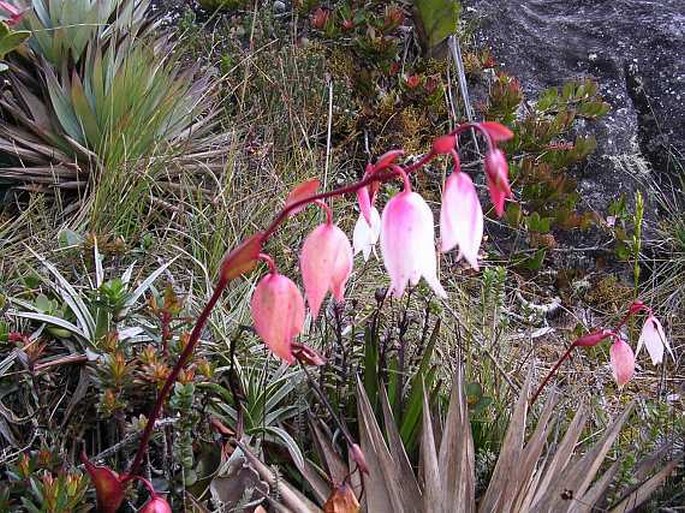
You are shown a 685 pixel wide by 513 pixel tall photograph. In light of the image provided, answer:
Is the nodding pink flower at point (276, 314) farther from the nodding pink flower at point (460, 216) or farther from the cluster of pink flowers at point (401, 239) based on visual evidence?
the nodding pink flower at point (460, 216)

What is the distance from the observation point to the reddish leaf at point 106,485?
1098 millimetres

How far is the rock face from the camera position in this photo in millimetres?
4469

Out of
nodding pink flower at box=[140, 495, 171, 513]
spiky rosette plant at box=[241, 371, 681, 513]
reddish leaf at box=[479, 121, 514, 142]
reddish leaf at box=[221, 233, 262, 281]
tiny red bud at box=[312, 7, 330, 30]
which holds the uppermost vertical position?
tiny red bud at box=[312, 7, 330, 30]

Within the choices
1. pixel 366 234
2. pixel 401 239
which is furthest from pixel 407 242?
pixel 366 234

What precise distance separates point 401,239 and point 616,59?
14.3 ft

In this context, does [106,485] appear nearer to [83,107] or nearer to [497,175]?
[497,175]

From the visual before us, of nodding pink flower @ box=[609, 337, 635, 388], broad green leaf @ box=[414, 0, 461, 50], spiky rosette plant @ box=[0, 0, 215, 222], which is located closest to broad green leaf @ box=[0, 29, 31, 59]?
spiky rosette plant @ box=[0, 0, 215, 222]

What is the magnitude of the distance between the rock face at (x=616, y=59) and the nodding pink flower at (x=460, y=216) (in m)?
3.66

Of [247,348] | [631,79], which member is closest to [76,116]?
[247,348]

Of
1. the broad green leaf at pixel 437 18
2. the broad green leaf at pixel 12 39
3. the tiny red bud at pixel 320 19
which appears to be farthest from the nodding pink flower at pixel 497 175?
the tiny red bud at pixel 320 19

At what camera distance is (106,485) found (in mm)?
1107

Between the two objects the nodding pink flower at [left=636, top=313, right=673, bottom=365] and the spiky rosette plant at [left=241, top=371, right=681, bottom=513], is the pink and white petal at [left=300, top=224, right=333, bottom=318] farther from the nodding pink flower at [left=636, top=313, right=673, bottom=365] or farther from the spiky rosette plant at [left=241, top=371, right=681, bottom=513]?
the nodding pink flower at [left=636, top=313, right=673, bottom=365]

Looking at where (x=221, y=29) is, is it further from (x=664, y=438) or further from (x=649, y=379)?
(x=664, y=438)

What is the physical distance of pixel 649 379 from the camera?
122 inches
